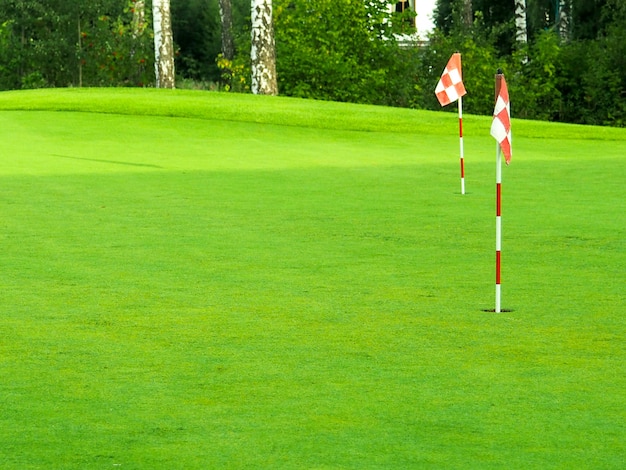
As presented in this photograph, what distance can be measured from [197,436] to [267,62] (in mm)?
30943

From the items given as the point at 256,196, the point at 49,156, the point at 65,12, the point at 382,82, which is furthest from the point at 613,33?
the point at 256,196

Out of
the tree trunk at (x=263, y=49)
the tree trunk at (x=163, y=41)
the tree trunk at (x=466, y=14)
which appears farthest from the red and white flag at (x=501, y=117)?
the tree trunk at (x=466, y=14)

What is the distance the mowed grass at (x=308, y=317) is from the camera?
6090 millimetres

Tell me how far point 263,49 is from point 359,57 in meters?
5.90

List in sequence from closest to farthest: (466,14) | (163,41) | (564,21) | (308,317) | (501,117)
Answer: (308,317) → (501,117) → (163,41) → (466,14) → (564,21)

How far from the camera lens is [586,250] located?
11852 millimetres

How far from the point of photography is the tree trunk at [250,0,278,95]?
36.3 meters

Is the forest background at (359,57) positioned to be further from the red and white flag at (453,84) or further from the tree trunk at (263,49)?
the red and white flag at (453,84)

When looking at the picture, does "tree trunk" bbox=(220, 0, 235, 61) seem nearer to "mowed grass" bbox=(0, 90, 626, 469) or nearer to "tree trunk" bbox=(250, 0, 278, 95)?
"tree trunk" bbox=(250, 0, 278, 95)

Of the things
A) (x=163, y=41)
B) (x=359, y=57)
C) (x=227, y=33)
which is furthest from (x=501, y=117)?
(x=227, y=33)

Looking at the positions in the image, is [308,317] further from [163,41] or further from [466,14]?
[466,14]

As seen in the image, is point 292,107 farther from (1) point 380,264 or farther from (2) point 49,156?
(1) point 380,264

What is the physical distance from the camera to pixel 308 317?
8938 millimetres

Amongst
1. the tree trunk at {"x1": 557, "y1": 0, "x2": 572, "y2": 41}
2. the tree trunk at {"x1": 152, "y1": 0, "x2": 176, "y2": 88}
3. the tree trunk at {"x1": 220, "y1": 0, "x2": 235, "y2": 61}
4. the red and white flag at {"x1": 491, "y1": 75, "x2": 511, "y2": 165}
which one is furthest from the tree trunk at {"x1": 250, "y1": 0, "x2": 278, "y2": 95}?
the red and white flag at {"x1": 491, "y1": 75, "x2": 511, "y2": 165}
